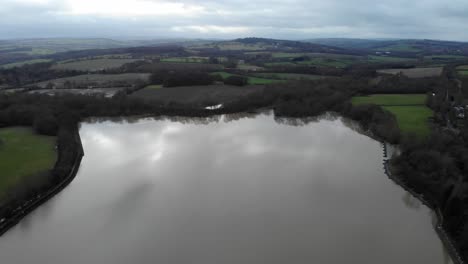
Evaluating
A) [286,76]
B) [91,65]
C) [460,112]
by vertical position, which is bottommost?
[460,112]

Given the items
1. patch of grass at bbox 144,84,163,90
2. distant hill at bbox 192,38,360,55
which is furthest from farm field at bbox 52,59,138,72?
distant hill at bbox 192,38,360,55

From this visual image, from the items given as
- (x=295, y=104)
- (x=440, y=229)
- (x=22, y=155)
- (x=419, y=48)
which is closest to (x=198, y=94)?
(x=295, y=104)

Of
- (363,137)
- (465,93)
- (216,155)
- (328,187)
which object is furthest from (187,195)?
(465,93)

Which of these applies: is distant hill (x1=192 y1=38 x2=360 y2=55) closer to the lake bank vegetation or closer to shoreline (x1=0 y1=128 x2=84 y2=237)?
the lake bank vegetation

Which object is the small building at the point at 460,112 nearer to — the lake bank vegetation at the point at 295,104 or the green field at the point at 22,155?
the lake bank vegetation at the point at 295,104

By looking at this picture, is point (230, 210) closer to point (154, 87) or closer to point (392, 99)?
point (392, 99)

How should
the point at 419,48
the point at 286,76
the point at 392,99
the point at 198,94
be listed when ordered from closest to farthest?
1. the point at 392,99
2. the point at 198,94
3. the point at 286,76
4. the point at 419,48

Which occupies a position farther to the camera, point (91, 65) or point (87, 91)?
point (91, 65)
